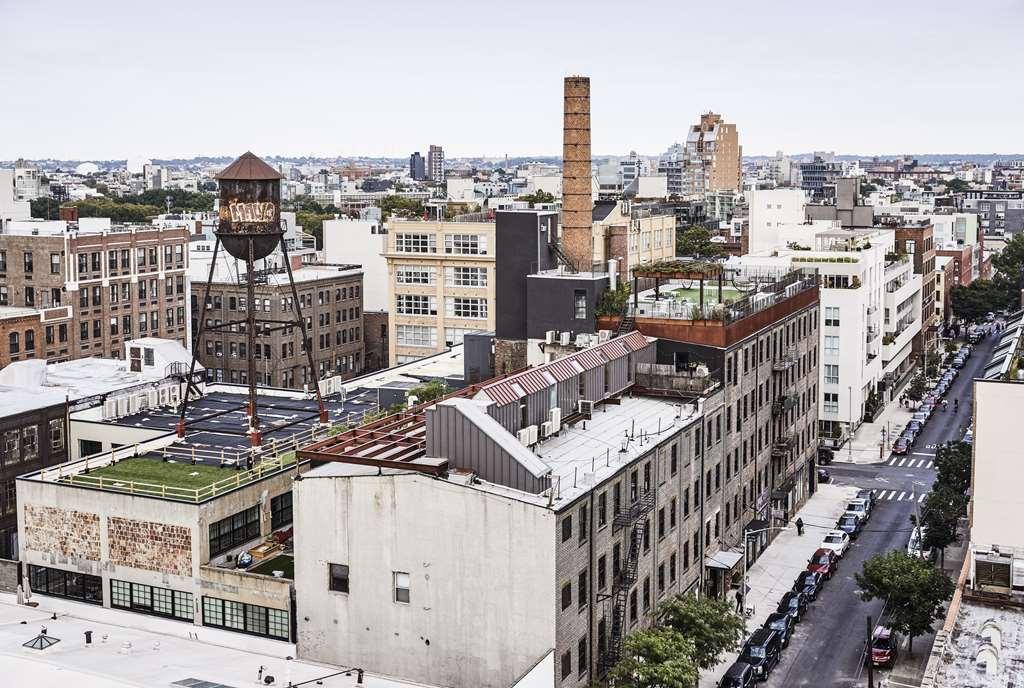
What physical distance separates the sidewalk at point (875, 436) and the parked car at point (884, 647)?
153ft

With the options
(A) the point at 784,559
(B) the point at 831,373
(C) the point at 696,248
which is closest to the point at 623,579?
(A) the point at 784,559

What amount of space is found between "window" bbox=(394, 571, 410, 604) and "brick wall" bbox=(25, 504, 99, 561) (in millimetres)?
14704

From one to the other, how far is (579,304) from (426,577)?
2786 centimetres

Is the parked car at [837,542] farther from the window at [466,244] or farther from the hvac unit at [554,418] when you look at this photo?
the window at [466,244]

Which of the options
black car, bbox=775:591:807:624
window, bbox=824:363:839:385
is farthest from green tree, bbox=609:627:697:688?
window, bbox=824:363:839:385

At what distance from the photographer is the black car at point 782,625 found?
217ft

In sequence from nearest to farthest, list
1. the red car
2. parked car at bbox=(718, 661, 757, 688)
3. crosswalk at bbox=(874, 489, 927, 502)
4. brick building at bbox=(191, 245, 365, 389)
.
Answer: parked car at bbox=(718, 661, 757, 688)
the red car
crosswalk at bbox=(874, 489, 927, 502)
brick building at bbox=(191, 245, 365, 389)

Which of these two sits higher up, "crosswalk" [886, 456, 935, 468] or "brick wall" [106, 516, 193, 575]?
"brick wall" [106, 516, 193, 575]

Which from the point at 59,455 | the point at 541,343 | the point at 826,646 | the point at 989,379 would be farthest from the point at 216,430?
the point at 989,379

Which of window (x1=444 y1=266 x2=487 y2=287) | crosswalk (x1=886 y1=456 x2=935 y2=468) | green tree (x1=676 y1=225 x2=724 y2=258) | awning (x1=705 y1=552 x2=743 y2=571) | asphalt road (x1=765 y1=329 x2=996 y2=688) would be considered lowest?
asphalt road (x1=765 y1=329 x2=996 y2=688)

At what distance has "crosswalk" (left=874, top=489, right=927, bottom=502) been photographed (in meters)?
96.6

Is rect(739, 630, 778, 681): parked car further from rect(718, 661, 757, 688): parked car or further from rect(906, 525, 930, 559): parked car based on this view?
rect(906, 525, 930, 559): parked car

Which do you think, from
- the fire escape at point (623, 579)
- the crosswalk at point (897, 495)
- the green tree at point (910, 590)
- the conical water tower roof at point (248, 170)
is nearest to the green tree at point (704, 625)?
the fire escape at point (623, 579)

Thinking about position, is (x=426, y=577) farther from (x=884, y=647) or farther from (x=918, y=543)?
(x=918, y=543)
